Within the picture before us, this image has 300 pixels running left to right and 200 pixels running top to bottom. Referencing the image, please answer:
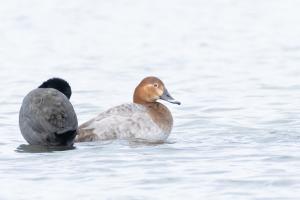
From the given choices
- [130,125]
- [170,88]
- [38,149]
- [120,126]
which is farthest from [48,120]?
[170,88]

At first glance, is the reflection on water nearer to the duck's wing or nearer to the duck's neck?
the duck's wing

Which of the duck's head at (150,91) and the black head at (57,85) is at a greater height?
the black head at (57,85)

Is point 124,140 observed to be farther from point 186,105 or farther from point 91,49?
point 91,49

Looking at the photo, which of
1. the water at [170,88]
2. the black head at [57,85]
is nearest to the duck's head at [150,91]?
the water at [170,88]

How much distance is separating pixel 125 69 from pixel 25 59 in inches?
88.3

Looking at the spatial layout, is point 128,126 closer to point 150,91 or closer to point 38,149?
point 150,91

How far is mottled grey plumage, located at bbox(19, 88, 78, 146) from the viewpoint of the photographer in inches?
439

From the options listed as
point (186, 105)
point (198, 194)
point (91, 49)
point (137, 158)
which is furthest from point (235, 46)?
point (198, 194)

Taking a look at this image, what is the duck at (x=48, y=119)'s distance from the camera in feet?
36.6

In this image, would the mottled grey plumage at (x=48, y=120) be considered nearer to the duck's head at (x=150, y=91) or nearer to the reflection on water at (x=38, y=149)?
the reflection on water at (x=38, y=149)

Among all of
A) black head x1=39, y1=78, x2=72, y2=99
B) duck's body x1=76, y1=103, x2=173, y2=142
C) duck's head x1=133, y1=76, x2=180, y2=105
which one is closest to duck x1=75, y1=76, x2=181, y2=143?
duck's body x1=76, y1=103, x2=173, y2=142

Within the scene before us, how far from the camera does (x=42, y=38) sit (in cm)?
2211

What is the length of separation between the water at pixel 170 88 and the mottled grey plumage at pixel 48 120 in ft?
0.50

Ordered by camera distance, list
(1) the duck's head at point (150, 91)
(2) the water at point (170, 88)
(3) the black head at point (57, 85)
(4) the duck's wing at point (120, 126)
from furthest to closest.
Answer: (1) the duck's head at point (150, 91), (4) the duck's wing at point (120, 126), (3) the black head at point (57, 85), (2) the water at point (170, 88)
